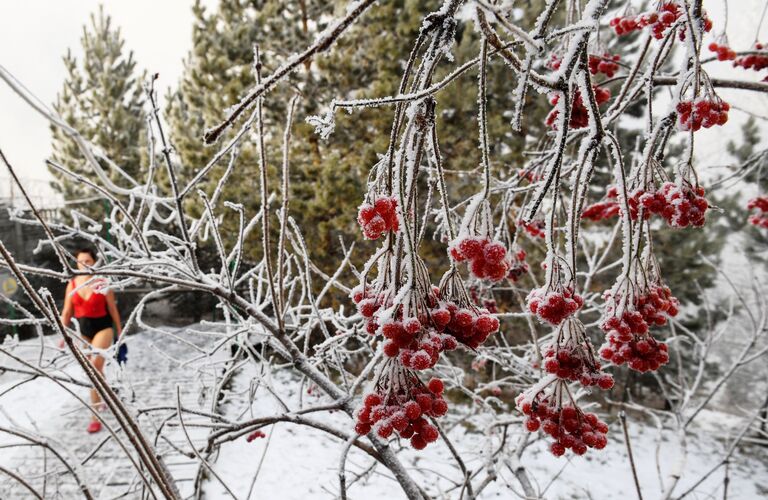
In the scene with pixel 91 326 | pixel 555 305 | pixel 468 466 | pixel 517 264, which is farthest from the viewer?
pixel 468 466

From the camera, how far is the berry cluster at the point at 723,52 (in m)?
1.69

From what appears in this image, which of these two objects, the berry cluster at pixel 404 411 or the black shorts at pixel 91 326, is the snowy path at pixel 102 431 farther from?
the berry cluster at pixel 404 411

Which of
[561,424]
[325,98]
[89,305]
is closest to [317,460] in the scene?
[89,305]

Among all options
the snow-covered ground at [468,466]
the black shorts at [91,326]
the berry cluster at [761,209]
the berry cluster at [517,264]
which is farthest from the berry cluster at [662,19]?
the black shorts at [91,326]

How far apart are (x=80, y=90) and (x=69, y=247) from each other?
5172mm

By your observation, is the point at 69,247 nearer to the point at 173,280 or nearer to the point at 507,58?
the point at 173,280

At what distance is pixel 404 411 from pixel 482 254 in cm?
27

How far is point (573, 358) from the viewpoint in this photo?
799 mm

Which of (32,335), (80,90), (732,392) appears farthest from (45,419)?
(732,392)

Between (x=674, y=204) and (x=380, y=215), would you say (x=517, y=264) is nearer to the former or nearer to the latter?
(x=674, y=204)

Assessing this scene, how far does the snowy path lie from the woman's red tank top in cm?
64

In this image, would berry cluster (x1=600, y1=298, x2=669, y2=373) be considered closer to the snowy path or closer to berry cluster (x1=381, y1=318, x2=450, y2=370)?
berry cluster (x1=381, y1=318, x2=450, y2=370)

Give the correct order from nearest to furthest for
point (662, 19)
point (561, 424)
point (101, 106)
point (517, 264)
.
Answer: point (561, 424) → point (662, 19) → point (517, 264) → point (101, 106)

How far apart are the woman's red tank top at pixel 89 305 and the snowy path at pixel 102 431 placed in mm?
644
